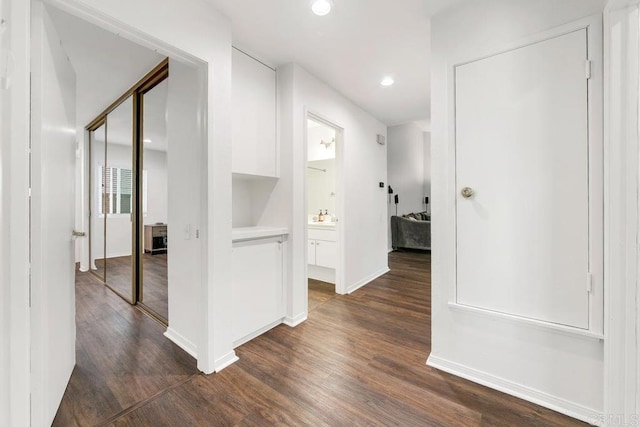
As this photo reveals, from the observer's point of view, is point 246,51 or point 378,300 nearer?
point 246,51

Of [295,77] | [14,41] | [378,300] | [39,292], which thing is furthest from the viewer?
[378,300]

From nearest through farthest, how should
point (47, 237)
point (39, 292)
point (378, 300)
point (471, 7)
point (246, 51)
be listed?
point (39, 292), point (47, 237), point (471, 7), point (246, 51), point (378, 300)

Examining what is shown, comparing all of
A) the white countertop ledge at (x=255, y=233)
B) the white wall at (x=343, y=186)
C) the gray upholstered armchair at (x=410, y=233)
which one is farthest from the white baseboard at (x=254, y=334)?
the gray upholstered armchair at (x=410, y=233)

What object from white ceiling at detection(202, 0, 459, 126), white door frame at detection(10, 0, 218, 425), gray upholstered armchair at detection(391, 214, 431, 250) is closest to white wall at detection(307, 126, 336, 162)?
white ceiling at detection(202, 0, 459, 126)

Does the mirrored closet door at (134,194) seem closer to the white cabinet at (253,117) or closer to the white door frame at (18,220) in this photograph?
the white cabinet at (253,117)

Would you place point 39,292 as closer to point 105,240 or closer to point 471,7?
point 471,7

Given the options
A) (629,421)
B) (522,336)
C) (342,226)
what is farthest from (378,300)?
(629,421)

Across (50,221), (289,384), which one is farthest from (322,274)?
(50,221)

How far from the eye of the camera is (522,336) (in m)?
1.52

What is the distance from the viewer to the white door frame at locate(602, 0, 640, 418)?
45.4 inches

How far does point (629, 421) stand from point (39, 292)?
107 inches

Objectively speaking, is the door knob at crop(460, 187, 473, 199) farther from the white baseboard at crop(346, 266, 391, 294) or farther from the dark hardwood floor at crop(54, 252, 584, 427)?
the white baseboard at crop(346, 266, 391, 294)

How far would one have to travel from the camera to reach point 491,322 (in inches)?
63.7

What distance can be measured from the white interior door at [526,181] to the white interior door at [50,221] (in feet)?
7.43
